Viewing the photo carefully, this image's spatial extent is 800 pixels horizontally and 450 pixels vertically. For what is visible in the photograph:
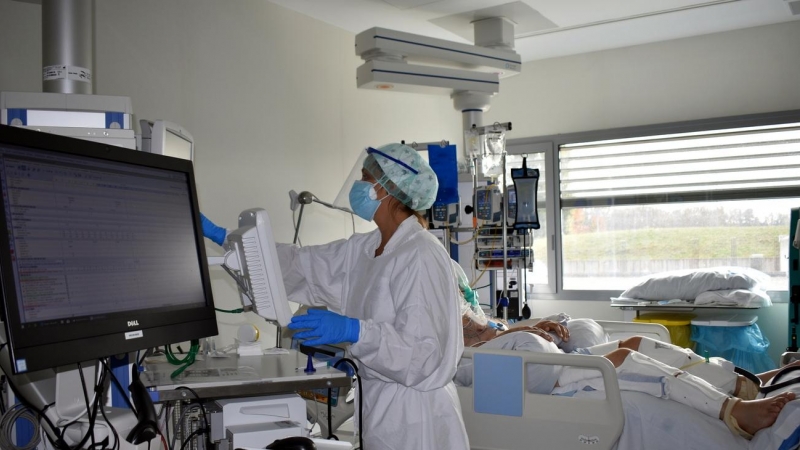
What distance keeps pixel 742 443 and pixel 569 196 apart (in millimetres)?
4104

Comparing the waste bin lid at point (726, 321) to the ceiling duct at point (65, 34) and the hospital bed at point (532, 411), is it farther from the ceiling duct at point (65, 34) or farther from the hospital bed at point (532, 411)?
the ceiling duct at point (65, 34)

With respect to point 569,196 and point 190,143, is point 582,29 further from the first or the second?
point 190,143

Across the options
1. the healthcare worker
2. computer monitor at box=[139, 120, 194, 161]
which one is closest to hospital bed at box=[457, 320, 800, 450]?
the healthcare worker

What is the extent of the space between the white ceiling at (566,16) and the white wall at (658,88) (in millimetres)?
157

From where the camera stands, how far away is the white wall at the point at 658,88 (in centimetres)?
557

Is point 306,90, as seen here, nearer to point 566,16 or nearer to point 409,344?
point 566,16

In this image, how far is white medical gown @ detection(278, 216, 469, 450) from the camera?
187cm

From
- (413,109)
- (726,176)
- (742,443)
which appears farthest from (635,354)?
(413,109)

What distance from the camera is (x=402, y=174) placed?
Answer: 2213 millimetres

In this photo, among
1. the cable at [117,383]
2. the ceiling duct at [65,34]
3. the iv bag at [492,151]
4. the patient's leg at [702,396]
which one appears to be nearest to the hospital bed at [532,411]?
the patient's leg at [702,396]

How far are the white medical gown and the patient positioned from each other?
79 cm

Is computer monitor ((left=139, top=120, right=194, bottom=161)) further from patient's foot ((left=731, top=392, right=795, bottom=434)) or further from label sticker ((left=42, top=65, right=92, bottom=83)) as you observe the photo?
patient's foot ((left=731, top=392, right=795, bottom=434))

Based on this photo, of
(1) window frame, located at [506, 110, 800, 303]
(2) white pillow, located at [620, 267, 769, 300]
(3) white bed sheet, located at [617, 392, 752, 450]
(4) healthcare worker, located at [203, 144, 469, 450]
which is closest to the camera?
(4) healthcare worker, located at [203, 144, 469, 450]

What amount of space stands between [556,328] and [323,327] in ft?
6.13
